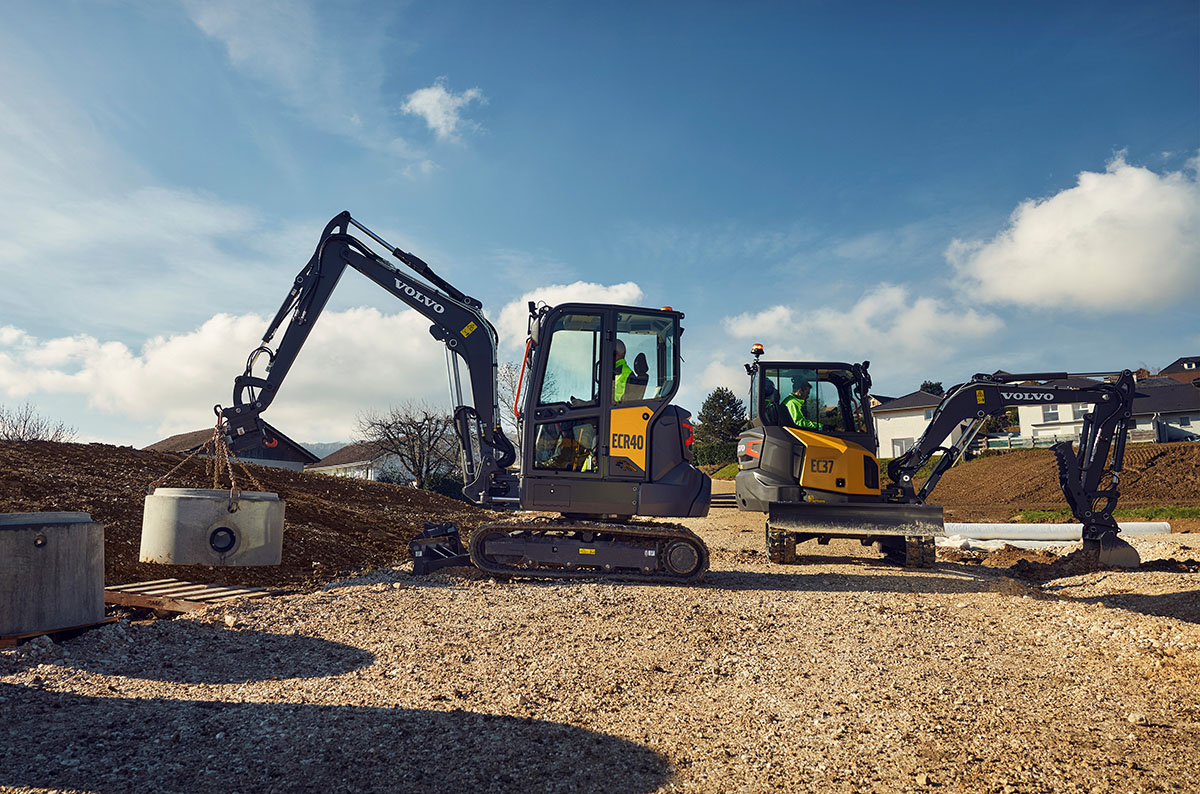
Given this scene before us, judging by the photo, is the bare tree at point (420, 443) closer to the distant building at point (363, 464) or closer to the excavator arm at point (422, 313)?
the distant building at point (363, 464)

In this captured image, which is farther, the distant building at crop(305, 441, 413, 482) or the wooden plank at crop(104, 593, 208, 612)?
the distant building at crop(305, 441, 413, 482)

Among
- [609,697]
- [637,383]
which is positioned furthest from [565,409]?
[609,697]

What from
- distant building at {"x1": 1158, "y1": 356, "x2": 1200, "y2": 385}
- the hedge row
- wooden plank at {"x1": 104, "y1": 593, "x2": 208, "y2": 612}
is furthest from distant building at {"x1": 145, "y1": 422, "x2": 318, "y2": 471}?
distant building at {"x1": 1158, "y1": 356, "x2": 1200, "y2": 385}

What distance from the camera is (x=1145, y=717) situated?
4430 mm

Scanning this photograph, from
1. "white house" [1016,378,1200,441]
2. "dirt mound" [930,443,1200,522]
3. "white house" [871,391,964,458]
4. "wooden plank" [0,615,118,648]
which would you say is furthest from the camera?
"white house" [871,391,964,458]

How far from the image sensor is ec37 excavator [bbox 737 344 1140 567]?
10445 millimetres

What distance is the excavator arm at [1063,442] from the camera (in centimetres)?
1159

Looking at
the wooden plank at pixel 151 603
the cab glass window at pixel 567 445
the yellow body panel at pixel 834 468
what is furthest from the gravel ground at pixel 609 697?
the yellow body panel at pixel 834 468

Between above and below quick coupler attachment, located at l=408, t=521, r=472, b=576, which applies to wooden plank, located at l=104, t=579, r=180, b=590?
below

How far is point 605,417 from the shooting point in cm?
890

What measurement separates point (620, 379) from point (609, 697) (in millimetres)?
4755

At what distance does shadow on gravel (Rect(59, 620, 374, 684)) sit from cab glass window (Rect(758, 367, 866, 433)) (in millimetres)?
7633

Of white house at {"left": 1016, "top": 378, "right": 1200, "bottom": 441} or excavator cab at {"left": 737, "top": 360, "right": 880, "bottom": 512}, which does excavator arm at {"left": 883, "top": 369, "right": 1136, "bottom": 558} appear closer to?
excavator cab at {"left": 737, "top": 360, "right": 880, "bottom": 512}

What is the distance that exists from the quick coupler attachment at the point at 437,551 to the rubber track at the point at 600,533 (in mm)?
421
